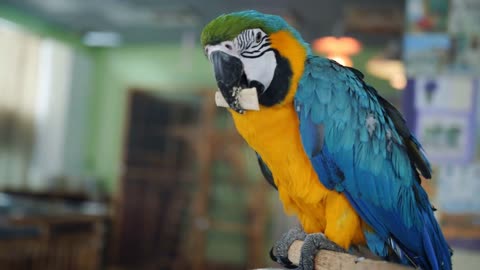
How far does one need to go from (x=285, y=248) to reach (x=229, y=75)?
1.24 feet

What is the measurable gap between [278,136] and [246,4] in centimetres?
319

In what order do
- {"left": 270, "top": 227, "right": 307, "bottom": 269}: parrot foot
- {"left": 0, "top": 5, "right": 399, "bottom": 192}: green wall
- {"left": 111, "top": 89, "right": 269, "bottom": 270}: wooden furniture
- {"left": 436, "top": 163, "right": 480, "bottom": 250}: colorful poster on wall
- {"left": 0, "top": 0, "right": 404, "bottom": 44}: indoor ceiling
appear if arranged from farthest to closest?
{"left": 0, "top": 5, "right": 399, "bottom": 192}: green wall → {"left": 111, "top": 89, "right": 269, "bottom": 270}: wooden furniture → {"left": 0, "top": 0, "right": 404, "bottom": 44}: indoor ceiling → {"left": 436, "top": 163, "right": 480, "bottom": 250}: colorful poster on wall → {"left": 270, "top": 227, "right": 307, "bottom": 269}: parrot foot

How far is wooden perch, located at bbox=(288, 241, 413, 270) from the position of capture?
756 millimetres

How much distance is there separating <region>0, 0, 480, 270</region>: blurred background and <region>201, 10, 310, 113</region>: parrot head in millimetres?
2951

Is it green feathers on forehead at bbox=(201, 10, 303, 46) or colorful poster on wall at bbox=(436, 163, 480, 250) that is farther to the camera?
colorful poster on wall at bbox=(436, 163, 480, 250)

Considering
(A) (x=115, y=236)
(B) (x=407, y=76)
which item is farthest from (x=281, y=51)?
(A) (x=115, y=236)

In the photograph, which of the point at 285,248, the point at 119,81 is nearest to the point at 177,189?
the point at 119,81

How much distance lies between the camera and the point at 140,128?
17.6 ft

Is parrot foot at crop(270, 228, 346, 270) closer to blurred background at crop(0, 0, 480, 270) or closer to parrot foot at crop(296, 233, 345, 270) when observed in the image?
parrot foot at crop(296, 233, 345, 270)

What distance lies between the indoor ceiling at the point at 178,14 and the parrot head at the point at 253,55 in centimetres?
300

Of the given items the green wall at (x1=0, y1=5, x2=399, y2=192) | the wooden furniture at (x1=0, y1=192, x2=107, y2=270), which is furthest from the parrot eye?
the green wall at (x1=0, y1=5, x2=399, y2=192)

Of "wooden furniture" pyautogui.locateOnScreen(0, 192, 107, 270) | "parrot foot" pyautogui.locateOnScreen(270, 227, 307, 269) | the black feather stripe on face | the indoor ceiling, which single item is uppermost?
the indoor ceiling

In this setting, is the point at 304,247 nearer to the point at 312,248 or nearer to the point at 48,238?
the point at 312,248

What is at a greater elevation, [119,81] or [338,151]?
[119,81]
